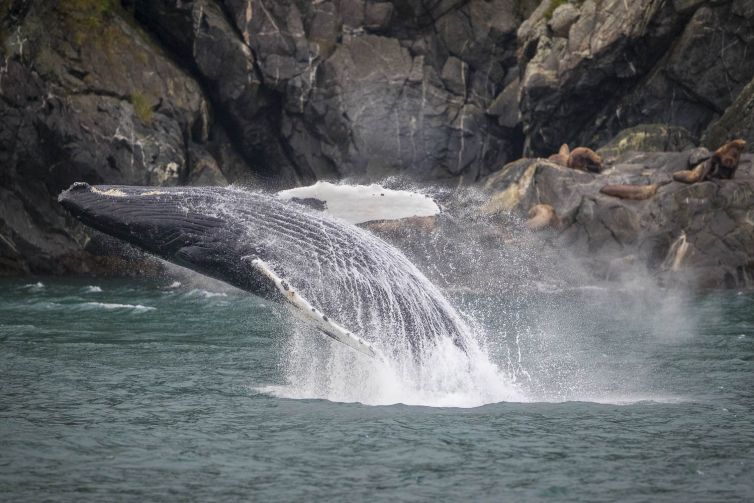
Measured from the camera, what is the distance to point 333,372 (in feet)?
44.2

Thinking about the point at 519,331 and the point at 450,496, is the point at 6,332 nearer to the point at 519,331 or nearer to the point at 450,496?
the point at 519,331

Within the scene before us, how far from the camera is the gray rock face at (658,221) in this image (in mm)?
26469

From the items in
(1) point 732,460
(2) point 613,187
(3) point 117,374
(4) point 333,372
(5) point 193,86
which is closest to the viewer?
(1) point 732,460

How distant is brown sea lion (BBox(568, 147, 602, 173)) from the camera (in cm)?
2983

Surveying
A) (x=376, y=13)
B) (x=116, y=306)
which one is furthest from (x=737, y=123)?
(x=116, y=306)

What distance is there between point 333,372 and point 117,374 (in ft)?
10.6

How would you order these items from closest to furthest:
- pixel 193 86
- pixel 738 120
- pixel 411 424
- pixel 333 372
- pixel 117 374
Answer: pixel 411 424
pixel 333 372
pixel 117 374
pixel 738 120
pixel 193 86

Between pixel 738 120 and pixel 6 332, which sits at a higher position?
pixel 738 120

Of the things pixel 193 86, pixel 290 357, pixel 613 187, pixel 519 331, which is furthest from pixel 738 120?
pixel 290 357

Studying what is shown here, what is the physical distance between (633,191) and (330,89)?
533 inches

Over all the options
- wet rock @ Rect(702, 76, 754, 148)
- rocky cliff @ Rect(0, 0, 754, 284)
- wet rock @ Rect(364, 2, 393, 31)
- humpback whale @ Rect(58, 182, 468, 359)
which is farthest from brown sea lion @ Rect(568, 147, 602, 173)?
humpback whale @ Rect(58, 182, 468, 359)

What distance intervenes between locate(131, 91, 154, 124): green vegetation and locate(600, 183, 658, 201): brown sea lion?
14664 mm

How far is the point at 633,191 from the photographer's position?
92.6 feet

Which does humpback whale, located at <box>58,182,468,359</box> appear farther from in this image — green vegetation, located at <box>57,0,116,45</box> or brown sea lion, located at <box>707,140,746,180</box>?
green vegetation, located at <box>57,0,116,45</box>
